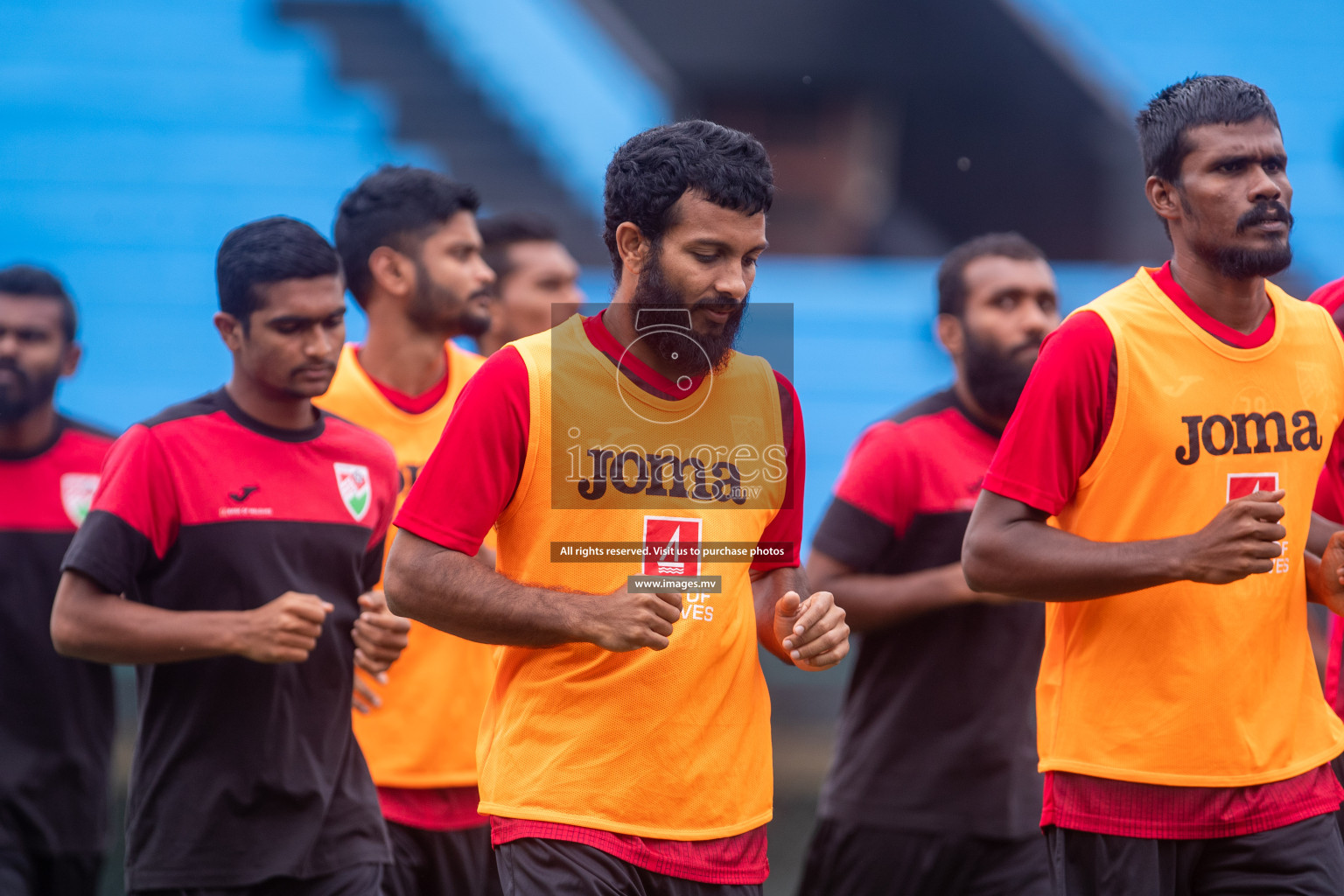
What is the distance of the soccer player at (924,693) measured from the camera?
4320mm

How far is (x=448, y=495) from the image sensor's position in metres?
2.76

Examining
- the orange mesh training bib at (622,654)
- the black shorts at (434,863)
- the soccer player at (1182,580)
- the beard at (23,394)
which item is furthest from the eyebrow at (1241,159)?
the beard at (23,394)

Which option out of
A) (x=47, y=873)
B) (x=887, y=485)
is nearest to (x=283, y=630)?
(x=47, y=873)

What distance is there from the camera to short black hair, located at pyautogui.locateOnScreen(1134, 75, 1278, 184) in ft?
10.4

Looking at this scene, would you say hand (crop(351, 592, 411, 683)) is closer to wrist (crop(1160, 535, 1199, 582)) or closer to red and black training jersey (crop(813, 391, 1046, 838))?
red and black training jersey (crop(813, 391, 1046, 838))

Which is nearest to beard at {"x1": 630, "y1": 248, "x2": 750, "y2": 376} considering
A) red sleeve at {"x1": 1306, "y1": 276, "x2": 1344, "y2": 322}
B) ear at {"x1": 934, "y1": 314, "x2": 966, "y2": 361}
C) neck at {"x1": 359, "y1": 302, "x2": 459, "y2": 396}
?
red sleeve at {"x1": 1306, "y1": 276, "x2": 1344, "y2": 322}

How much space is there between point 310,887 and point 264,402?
1.20m

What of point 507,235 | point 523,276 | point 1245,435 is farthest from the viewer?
point 507,235

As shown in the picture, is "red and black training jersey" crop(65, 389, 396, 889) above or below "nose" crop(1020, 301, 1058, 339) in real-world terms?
below

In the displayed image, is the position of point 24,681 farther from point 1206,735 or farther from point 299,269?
point 1206,735

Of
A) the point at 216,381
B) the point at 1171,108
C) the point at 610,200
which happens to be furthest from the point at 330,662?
the point at 216,381

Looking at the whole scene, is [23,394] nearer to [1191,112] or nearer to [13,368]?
[13,368]

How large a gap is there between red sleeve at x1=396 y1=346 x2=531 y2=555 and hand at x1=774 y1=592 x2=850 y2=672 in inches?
22.5

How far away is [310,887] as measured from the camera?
3.60 metres
